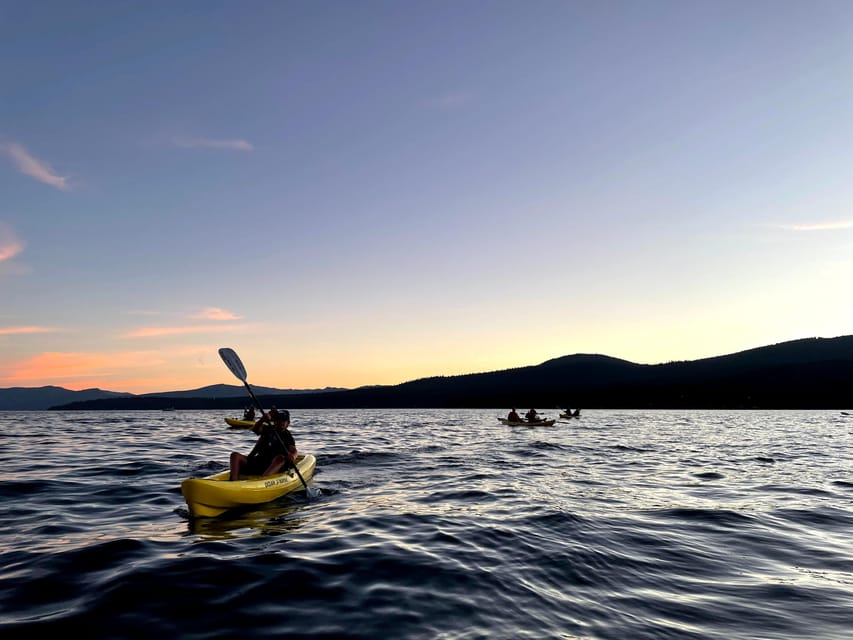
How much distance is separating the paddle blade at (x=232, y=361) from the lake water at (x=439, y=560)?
3.77 m

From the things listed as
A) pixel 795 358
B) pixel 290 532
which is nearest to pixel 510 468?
pixel 290 532

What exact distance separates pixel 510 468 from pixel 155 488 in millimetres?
12567

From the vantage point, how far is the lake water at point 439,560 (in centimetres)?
563

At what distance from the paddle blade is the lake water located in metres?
3.77

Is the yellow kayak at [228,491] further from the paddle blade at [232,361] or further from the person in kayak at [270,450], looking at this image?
the paddle blade at [232,361]

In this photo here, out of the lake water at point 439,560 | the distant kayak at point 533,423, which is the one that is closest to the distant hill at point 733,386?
the distant kayak at point 533,423

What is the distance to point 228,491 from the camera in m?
11.1

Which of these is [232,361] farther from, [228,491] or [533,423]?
[533,423]

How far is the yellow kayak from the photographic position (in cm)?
1043

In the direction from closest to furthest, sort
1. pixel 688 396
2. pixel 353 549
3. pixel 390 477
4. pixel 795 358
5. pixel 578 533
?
pixel 353 549 → pixel 578 533 → pixel 390 477 → pixel 688 396 → pixel 795 358

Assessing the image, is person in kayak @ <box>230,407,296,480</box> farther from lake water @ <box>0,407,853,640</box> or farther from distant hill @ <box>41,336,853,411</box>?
distant hill @ <box>41,336,853,411</box>

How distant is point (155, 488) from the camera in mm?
14773

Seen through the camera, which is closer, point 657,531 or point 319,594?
point 319,594

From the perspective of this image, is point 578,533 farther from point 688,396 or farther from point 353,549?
point 688,396
